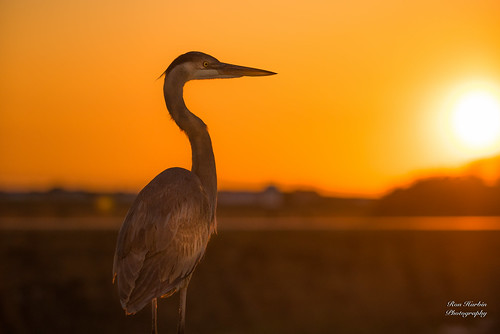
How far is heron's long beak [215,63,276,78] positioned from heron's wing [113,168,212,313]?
1.39 metres

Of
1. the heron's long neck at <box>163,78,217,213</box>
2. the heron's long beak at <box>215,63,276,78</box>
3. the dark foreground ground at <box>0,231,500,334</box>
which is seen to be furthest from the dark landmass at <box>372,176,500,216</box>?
the heron's long neck at <box>163,78,217,213</box>

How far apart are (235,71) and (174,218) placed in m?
2.13

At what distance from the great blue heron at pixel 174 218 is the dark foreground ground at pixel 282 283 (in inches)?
357

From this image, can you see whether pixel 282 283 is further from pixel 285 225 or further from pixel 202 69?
pixel 202 69

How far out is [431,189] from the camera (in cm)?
4225

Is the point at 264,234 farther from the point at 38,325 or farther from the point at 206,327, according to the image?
the point at 38,325

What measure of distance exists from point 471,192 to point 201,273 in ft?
82.2

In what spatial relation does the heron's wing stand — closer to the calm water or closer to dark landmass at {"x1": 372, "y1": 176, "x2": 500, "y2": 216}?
the calm water

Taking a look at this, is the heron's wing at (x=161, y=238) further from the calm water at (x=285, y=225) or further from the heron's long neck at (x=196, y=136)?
the calm water at (x=285, y=225)

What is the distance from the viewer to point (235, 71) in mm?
10062

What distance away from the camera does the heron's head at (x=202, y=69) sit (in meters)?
9.59

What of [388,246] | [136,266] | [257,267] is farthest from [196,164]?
[388,246]

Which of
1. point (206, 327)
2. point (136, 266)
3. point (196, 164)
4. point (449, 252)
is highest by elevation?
point (196, 164)

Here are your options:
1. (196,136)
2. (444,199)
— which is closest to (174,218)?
(196,136)
